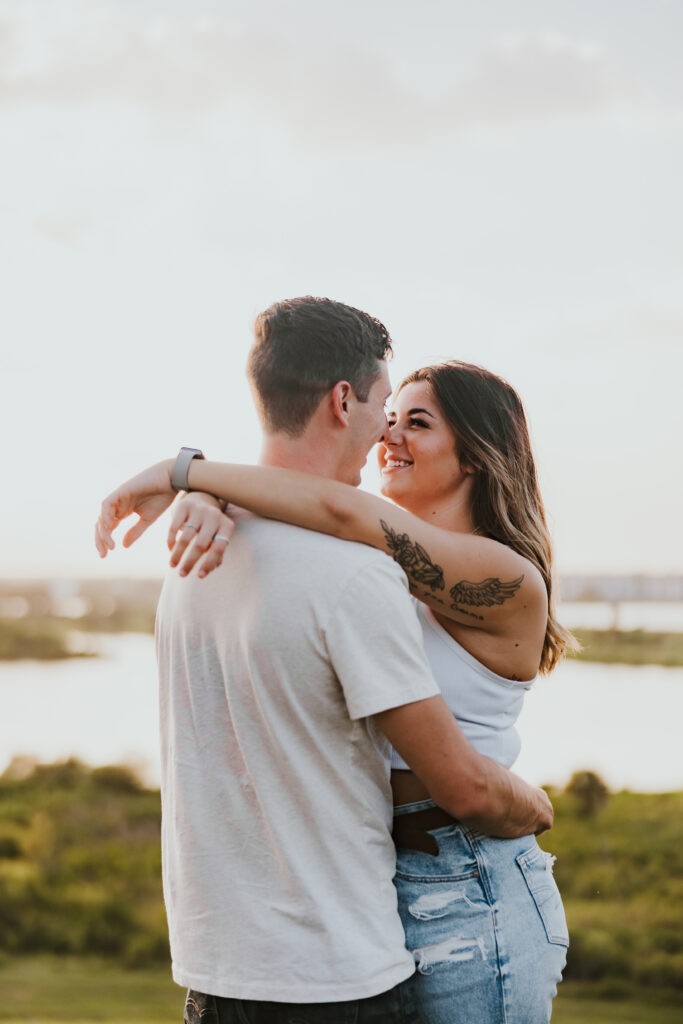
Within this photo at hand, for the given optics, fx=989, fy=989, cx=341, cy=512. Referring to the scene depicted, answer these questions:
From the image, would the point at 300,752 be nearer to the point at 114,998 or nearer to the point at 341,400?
the point at 341,400

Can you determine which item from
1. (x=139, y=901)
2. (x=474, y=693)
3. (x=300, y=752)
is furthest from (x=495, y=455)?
(x=139, y=901)

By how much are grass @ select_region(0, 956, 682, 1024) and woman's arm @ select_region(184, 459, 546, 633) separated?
20.0 feet

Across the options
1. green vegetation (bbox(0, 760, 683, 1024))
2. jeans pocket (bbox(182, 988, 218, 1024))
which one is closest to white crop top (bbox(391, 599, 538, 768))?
jeans pocket (bbox(182, 988, 218, 1024))

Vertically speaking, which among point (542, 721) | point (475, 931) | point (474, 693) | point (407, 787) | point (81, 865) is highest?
point (474, 693)

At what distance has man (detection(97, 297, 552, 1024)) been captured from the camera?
1536mm

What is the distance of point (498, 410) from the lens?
2248mm

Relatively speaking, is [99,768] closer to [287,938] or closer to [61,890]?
[61,890]

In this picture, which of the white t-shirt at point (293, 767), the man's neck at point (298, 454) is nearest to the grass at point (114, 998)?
the white t-shirt at point (293, 767)

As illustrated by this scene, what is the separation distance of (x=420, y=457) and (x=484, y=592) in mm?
416

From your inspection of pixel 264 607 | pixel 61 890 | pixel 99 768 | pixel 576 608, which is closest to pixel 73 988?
pixel 61 890

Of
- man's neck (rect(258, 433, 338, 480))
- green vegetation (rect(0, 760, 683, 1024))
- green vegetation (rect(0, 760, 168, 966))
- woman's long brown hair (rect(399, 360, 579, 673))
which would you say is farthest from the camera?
green vegetation (rect(0, 760, 168, 966))

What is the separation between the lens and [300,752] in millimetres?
1570

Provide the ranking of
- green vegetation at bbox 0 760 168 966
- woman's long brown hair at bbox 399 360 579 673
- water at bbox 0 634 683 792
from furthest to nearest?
1. water at bbox 0 634 683 792
2. green vegetation at bbox 0 760 168 966
3. woman's long brown hair at bbox 399 360 579 673

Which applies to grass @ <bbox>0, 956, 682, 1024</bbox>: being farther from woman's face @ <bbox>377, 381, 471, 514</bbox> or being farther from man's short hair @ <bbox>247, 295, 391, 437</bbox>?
man's short hair @ <bbox>247, 295, 391, 437</bbox>
